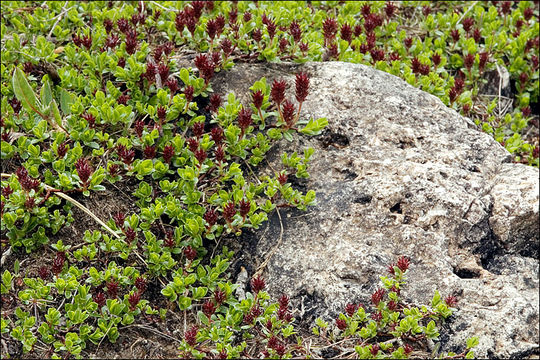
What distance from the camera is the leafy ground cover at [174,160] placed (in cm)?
410

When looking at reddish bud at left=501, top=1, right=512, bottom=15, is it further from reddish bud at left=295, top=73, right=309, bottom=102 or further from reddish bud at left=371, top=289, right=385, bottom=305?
reddish bud at left=371, top=289, right=385, bottom=305

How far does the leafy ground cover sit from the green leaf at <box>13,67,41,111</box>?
0.4 inches

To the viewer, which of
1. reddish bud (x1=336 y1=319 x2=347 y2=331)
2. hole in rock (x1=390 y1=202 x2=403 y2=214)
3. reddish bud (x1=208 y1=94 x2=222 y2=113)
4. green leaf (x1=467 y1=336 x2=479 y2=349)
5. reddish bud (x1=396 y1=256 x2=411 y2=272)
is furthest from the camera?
reddish bud (x1=208 y1=94 x2=222 y2=113)

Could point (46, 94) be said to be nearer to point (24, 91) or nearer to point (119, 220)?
point (24, 91)

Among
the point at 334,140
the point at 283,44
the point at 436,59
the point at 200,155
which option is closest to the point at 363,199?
the point at 334,140

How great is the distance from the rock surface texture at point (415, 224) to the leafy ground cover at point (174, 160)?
149 mm

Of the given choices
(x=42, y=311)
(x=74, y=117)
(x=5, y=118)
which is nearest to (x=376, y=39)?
(x=74, y=117)

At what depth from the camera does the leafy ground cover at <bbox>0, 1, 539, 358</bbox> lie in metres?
4.10

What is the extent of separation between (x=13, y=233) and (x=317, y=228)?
2.15 metres

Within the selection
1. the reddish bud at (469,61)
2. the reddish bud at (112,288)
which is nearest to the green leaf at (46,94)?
the reddish bud at (112,288)

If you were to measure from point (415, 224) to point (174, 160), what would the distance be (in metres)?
1.87

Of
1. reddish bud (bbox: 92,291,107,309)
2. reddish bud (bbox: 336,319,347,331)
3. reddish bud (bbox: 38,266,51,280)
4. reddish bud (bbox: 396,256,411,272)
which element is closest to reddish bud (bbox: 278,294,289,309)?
reddish bud (bbox: 336,319,347,331)

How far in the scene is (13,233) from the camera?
14.4ft

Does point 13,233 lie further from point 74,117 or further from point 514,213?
point 514,213
